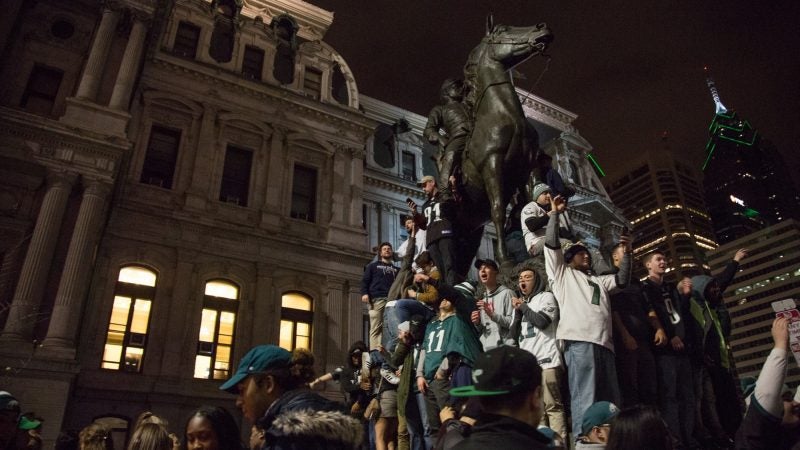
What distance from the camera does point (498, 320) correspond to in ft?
20.8

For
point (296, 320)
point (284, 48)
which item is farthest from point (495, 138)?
point (284, 48)

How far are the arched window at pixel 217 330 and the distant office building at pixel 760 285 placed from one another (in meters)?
127

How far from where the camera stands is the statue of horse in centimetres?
790

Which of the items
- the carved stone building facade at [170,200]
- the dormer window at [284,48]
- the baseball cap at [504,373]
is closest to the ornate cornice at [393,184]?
the carved stone building facade at [170,200]

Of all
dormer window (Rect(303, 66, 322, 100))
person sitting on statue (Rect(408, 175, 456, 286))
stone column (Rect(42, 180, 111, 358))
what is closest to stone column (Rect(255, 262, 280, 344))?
stone column (Rect(42, 180, 111, 358))

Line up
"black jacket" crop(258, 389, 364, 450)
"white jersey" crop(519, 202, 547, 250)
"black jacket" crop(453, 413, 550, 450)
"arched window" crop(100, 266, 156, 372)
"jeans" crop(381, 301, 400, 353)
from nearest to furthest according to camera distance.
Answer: "black jacket" crop(453, 413, 550, 450) < "black jacket" crop(258, 389, 364, 450) < "white jersey" crop(519, 202, 547, 250) < "jeans" crop(381, 301, 400, 353) < "arched window" crop(100, 266, 156, 372)

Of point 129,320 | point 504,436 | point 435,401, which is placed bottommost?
point 504,436

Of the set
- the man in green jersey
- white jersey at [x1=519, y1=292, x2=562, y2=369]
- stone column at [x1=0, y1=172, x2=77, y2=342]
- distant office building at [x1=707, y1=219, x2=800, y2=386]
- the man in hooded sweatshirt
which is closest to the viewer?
white jersey at [x1=519, y1=292, x2=562, y2=369]

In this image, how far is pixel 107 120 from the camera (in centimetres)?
1962

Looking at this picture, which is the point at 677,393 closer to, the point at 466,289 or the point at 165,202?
the point at 466,289

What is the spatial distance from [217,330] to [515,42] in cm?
1707

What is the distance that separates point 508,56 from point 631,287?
4142 millimetres

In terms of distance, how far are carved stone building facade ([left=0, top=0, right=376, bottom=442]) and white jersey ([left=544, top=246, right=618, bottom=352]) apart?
15.3 metres

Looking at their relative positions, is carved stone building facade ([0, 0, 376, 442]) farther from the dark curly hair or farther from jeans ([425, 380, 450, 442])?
the dark curly hair
